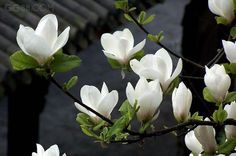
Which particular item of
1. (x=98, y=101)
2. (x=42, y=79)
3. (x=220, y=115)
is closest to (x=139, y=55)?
(x=98, y=101)

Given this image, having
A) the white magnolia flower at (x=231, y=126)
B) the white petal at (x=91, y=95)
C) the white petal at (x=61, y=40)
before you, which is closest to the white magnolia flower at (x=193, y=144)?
the white magnolia flower at (x=231, y=126)

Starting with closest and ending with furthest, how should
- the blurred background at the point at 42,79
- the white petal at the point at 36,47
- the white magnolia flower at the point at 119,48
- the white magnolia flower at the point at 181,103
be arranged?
the white petal at the point at 36,47 → the white magnolia flower at the point at 181,103 → the white magnolia flower at the point at 119,48 → the blurred background at the point at 42,79

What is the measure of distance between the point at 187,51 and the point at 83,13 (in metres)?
1.91

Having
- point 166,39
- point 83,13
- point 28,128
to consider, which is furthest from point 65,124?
point 83,13

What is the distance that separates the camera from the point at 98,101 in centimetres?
123

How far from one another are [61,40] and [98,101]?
0.48 feet

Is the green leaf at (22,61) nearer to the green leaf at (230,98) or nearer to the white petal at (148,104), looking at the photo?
the white petal at (148,104)

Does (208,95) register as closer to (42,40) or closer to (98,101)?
(98,101)

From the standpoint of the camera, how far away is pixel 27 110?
152 inches

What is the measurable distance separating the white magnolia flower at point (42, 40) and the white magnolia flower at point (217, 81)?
23 cm

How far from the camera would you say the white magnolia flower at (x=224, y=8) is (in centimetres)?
135

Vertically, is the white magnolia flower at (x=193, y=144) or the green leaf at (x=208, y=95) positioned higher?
the green leaf at (x=208, y=95)

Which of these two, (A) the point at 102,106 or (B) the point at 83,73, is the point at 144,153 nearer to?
(B) the point at 83,73

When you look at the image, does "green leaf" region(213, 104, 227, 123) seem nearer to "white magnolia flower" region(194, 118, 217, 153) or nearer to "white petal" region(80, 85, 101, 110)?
"white magnolia flower" region(194, 118, 217, 153)
